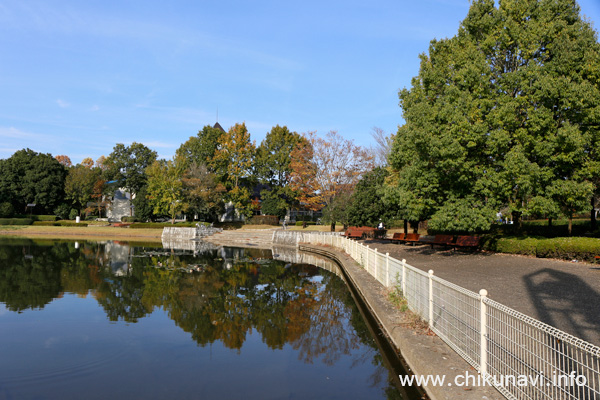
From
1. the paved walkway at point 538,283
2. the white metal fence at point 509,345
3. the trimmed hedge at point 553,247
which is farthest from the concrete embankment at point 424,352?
the trimmed hedge at point 553,247

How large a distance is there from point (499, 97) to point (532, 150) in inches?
106

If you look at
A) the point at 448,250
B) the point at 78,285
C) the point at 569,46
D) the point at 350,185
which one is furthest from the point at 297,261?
the point at 350,185

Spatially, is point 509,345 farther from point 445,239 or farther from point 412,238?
point 412,238

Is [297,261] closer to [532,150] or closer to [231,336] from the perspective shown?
[532,150]

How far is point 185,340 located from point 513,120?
15.6 meters

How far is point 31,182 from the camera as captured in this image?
6112 cm

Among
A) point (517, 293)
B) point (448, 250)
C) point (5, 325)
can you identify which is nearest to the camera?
point (5, 325)

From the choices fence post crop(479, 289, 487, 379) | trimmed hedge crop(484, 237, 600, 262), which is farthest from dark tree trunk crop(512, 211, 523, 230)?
fence post crop(479, 289, 487, 379)

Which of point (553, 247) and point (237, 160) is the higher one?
point (237, 160)

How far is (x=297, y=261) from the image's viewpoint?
2566cm

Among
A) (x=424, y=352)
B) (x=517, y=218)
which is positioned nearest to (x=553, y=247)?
(x=517, y=218)

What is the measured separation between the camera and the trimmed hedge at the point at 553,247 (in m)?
16.1

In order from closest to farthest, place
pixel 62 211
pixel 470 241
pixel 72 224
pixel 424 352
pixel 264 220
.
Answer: pixel 424 352 → pixel 470 241 → pixel 264 220 → pixel 72 224 → pixel 62 211

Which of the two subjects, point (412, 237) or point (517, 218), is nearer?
point (517, 218)
